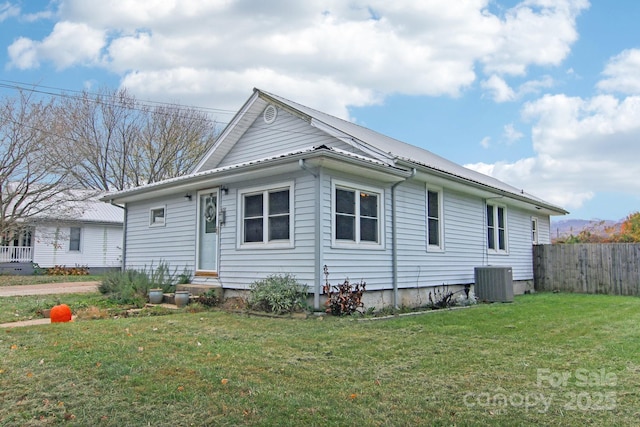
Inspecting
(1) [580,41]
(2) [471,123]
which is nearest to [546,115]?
(2) [471,123]

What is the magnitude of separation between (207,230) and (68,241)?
59.1 feet

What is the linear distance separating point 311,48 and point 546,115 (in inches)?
317

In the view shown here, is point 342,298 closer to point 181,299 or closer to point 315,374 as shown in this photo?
point 181,299

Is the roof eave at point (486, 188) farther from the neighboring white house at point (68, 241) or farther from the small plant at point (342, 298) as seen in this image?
the neighboring white house at point (68, 241)

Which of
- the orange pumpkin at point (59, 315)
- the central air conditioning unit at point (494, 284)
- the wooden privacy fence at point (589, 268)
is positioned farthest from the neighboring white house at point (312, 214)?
the orange pumpkin at point (59, 315)

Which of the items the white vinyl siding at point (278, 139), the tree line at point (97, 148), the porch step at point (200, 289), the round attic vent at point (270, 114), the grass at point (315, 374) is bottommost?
the grass at point (315, 374)

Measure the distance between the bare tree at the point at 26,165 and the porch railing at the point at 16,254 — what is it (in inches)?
40.8

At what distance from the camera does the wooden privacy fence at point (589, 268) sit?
49.8 feet

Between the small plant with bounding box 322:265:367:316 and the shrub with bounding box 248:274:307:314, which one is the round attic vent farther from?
the small plant with bounding box 322:265:367:316

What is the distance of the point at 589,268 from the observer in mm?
15844

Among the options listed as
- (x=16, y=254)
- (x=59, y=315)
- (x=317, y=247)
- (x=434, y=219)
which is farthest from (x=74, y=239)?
(x=317, y=247)

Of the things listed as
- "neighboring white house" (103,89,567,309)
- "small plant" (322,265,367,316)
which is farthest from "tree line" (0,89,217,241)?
"small plant" (322,265,367,316)

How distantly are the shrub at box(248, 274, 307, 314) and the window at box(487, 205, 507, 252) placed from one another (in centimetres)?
777

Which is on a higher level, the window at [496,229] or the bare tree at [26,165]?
the bare tree at [26,165]
